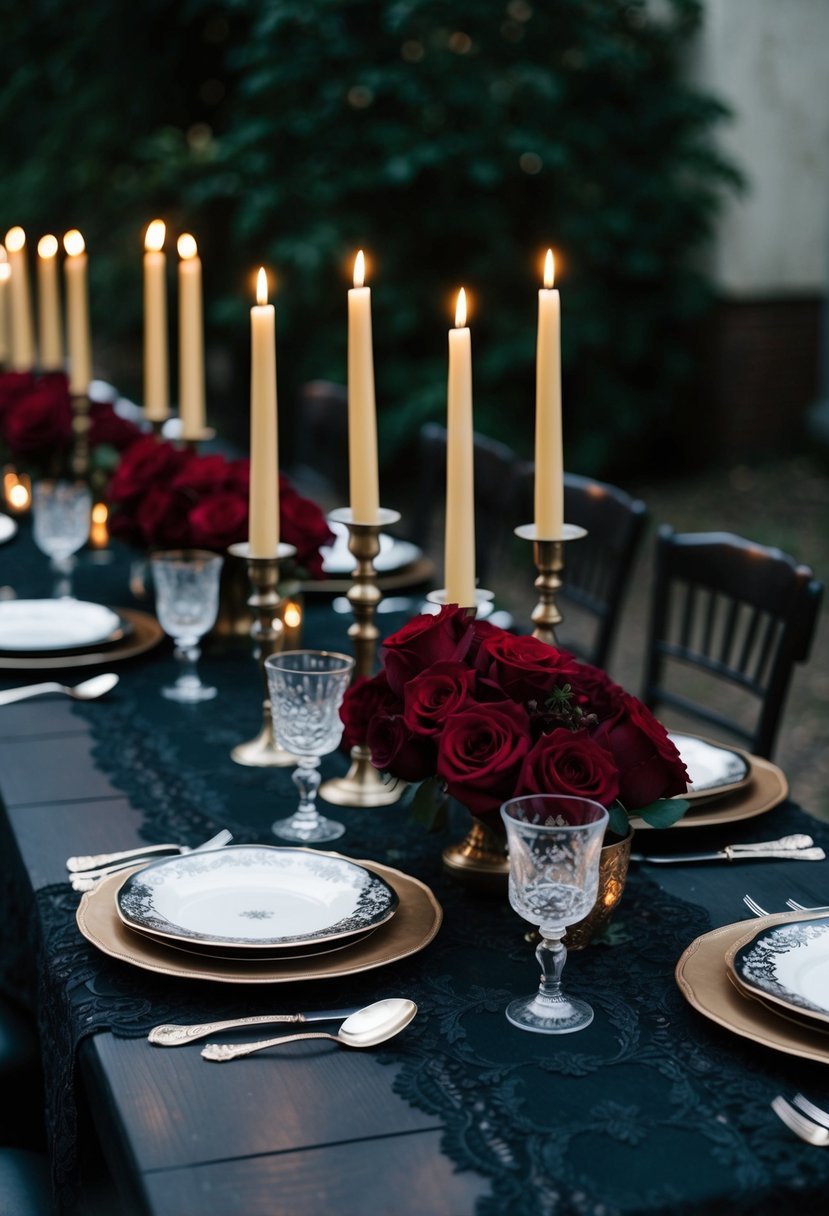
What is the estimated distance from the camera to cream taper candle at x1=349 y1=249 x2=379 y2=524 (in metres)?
1.59

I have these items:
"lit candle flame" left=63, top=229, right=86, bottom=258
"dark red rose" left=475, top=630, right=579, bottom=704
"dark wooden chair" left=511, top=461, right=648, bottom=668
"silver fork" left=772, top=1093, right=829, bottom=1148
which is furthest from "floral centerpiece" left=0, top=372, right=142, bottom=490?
"silver fork" left=772, top=1093, right=829, bottom=1148

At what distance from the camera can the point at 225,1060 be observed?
114 cm

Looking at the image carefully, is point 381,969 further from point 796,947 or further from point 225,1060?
point 796,947

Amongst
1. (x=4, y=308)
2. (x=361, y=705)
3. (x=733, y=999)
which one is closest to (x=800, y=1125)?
(x=733, y=999)

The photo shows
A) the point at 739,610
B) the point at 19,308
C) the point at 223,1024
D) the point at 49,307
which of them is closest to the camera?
the point at 223,1024

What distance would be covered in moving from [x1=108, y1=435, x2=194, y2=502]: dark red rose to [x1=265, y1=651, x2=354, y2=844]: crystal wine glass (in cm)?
73

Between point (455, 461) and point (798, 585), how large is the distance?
0.77 m

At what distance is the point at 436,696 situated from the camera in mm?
1333

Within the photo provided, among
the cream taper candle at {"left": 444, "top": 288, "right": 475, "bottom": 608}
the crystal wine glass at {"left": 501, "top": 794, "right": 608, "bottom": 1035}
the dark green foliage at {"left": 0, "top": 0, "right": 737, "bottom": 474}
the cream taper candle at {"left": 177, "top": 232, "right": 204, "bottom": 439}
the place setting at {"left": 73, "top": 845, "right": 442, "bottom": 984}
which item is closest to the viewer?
the crystal wine glass at {"left": 501, "top": 794, "right": 608, "bottom": 1035}

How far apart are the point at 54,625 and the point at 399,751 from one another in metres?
1.09

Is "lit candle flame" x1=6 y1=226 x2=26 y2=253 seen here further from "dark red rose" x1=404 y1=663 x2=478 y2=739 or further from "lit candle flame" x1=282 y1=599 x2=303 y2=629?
"dark red rose" x1=404 y1=663 x2=478 y2=739

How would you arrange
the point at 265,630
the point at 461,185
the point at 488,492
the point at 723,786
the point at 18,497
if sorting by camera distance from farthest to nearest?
the point at 461,185
the point at 18,497
the point at 488,492
the point at 265,630
the point at 723,786

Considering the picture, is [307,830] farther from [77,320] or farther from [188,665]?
[77,320]

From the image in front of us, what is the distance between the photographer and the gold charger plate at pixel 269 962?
1224 mm
